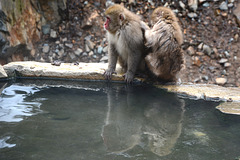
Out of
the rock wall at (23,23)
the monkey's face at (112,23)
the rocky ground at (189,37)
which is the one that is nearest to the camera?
the monkey's face at (112,23)

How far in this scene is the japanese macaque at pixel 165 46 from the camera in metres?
3.59

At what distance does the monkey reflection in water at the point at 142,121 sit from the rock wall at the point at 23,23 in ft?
8.49

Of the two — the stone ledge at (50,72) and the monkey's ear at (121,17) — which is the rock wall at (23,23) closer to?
the stone ledge at (50,72)

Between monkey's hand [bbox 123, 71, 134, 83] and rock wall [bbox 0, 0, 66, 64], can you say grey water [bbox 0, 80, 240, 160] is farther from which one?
rock wall [bbox 0, 0, 66, 64]

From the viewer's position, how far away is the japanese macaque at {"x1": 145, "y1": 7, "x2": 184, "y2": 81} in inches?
141

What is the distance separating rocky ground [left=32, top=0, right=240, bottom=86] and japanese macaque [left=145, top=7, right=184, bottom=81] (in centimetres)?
211

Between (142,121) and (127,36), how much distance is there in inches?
61.1

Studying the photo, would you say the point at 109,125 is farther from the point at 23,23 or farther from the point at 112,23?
the point at 23,23

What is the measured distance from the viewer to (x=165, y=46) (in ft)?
11.7

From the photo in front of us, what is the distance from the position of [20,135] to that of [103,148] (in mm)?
696

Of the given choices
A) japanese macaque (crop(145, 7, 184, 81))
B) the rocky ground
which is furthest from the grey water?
the rocky ground

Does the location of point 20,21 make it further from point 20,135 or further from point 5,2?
point 20,135

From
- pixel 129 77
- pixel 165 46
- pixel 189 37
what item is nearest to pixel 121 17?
pixel 165 46

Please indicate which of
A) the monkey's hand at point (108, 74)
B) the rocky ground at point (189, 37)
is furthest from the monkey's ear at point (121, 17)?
the rocky ground at point (189, 37)
